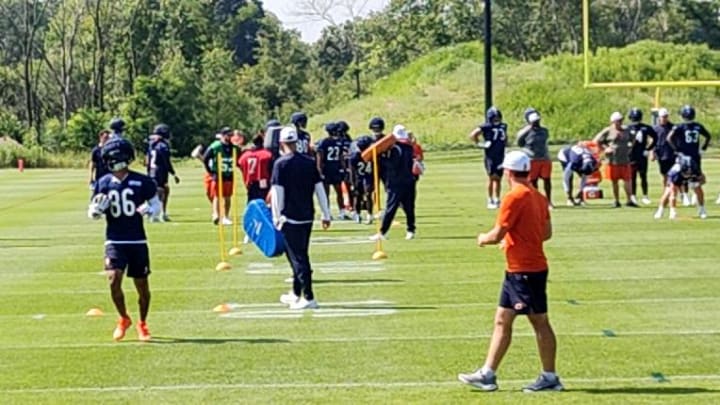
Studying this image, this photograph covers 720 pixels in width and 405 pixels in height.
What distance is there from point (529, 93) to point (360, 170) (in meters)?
35.5

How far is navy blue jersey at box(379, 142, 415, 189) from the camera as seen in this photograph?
21.8 metres

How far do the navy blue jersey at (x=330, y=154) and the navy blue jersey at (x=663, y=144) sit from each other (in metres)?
6.00

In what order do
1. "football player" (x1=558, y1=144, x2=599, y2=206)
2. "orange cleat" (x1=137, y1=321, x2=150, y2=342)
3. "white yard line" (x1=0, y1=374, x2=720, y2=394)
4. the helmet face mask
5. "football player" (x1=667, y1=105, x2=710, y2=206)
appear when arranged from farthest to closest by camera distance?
1. "football player" (x1=558, y1=144, x2=599, y2=206)
2. "football player" (x1=667, y1=105, x2=710, y2=206)
3. "orange cleat" (x1=137, y1=321, x2=150, y2=342)
4. the helmet face mask
5. "white yard line" (x1=0, y1=374, x2=720, y2=394)

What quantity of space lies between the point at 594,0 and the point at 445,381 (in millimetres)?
27282

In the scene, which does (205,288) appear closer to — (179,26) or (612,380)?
(612,380)

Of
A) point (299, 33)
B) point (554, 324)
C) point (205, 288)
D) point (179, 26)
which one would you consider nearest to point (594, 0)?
point (205, 288)

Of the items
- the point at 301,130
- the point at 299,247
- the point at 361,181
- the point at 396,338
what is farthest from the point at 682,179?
the point at 396,338

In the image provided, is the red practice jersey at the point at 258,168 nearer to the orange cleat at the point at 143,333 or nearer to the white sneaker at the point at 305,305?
the white sneaker at the point at 305,305

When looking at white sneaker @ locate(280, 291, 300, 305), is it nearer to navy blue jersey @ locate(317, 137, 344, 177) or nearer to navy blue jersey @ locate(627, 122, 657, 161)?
navy blue jersey @ locate(317, 137, 344, 177)

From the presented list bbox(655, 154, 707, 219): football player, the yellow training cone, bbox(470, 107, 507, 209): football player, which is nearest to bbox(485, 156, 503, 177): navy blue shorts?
bbox(470, 107, 507, 209): football player

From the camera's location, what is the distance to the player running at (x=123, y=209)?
1295 cm

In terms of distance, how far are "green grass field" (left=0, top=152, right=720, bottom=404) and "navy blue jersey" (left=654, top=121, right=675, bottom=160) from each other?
2472 millimetres

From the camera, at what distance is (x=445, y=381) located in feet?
36.7

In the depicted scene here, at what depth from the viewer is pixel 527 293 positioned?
10.4 m
